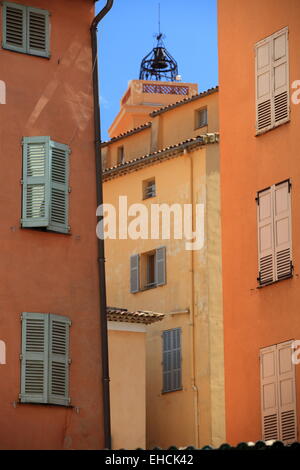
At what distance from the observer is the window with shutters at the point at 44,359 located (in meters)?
27.8

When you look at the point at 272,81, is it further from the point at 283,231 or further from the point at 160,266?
the point at 160,266

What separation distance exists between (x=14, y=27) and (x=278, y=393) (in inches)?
350

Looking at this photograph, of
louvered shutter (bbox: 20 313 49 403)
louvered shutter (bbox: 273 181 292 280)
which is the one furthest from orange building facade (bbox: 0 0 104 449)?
louvered shutter (bbox: 273 181 292 280)

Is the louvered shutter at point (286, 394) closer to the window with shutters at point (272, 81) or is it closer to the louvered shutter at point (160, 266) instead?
the window with shutters at point (272, 81)

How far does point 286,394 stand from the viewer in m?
28.0

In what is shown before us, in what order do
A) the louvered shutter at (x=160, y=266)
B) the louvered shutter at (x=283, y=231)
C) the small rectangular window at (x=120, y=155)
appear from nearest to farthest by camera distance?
the louvered shutter at (x=283, y=231)
the louvered shutter at (x=160, y=266)
the small rectangular window at (x=120, y=155)

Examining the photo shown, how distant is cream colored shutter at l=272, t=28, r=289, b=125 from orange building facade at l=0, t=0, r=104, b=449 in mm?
3716

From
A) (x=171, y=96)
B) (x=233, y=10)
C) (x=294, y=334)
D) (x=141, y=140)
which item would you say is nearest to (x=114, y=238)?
(x=141, y=140)

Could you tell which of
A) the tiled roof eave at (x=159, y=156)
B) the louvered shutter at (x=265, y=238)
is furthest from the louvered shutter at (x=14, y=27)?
the tiled roof eave at (x=159, y=156)

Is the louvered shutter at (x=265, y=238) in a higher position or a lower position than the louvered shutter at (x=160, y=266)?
lower

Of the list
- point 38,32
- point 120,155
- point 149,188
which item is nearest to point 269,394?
point 38,32

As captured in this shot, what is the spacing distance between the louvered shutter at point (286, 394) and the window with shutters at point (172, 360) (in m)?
15.5

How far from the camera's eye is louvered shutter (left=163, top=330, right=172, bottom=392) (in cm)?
4388
